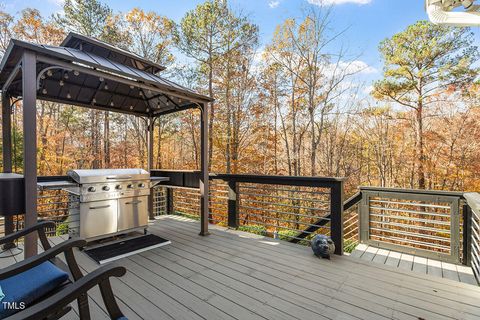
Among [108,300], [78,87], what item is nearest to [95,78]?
[78,87]

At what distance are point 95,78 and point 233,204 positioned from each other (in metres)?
3.13

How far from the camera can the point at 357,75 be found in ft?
29.7

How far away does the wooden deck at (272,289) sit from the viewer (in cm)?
182

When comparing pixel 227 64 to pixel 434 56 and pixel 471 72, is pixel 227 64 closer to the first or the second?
pixel 434 56

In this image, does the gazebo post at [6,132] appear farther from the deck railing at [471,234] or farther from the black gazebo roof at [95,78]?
the deck railing at [471,234]

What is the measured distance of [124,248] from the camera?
315 centimetres

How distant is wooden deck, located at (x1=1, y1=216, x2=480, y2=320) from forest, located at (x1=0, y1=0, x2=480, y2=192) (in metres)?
6.83

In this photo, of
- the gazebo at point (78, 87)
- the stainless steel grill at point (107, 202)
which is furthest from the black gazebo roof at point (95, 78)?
the stainless steel grill at point (107, 202)

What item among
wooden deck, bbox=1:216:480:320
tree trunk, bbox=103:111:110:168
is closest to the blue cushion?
wooden deck, bbox=1:216:480:320

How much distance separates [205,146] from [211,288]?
2161mm

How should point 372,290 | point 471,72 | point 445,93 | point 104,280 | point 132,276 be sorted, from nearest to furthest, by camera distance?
point 104,280, point 372,290, point 132,276, point 471,72, point 445,93

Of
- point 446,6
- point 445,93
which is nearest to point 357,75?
point 445,93

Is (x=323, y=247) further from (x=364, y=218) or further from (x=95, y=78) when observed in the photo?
(x=95, y=78)

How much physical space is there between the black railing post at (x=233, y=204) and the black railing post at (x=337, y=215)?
1.72 meters
